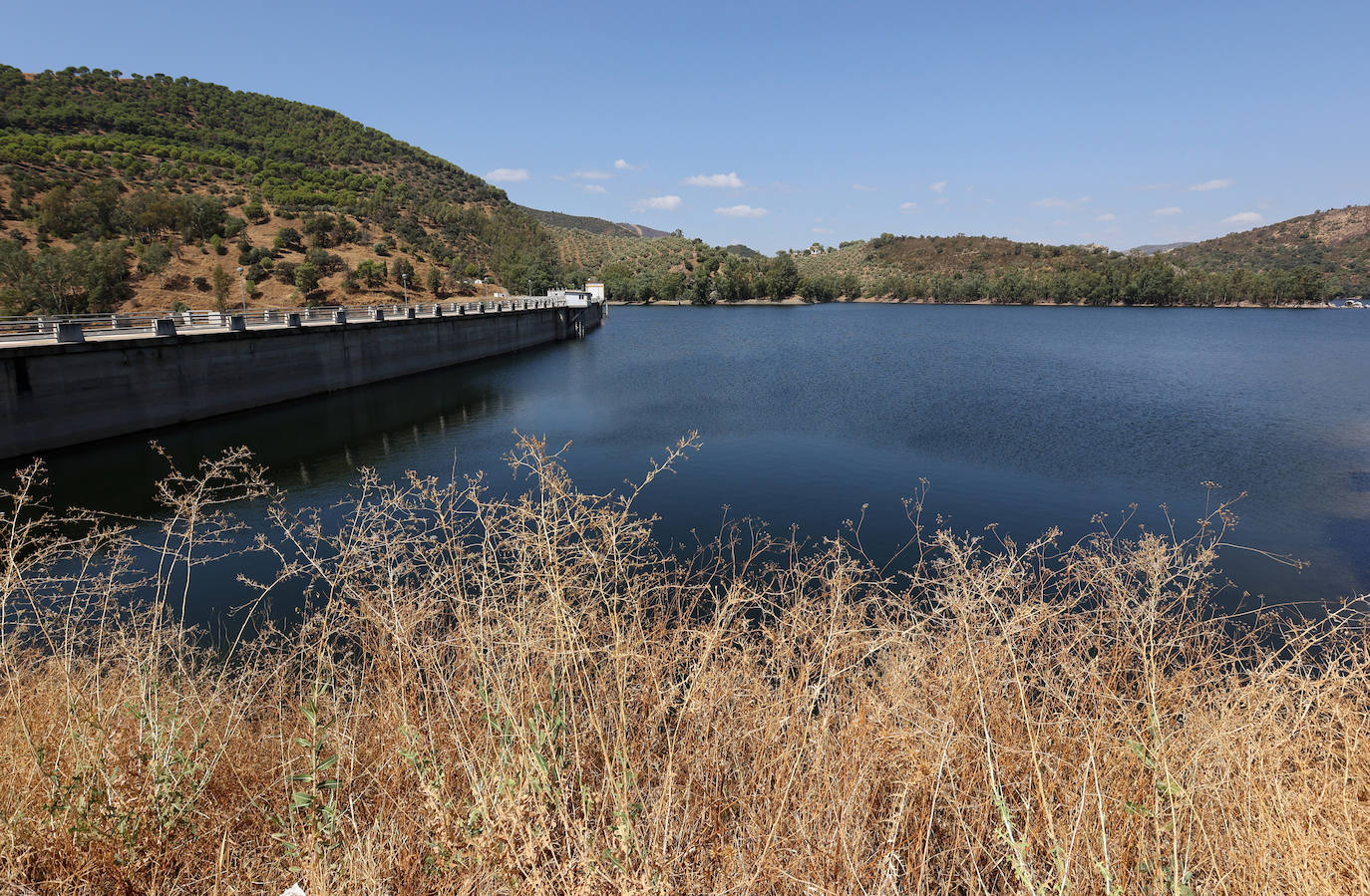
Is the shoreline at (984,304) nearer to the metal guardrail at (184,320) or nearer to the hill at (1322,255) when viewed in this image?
the hill at (1322,255)

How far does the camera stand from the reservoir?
17016mm

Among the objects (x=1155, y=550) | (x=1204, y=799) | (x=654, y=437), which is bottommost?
(x=654, y=437)

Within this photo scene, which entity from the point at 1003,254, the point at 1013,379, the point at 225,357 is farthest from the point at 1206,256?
the point at 225,357

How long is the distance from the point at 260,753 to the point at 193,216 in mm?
76722

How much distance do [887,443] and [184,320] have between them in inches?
1360

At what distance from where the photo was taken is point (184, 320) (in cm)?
3231

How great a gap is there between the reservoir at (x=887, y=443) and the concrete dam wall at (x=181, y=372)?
939mm

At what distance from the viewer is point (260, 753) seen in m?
4.66

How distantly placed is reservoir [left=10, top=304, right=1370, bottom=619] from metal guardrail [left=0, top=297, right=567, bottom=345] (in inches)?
169

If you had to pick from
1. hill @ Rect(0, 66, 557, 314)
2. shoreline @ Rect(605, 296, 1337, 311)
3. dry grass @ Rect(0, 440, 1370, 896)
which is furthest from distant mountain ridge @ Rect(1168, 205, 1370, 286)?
dry grass @ Rect(0, 440, 1370, 896)

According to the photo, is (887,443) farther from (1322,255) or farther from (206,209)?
(1322,255)

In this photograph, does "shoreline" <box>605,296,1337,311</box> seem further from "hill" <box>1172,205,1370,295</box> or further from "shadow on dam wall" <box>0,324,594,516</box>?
"shadow on dam wall" <box>0,324,594,516</box>

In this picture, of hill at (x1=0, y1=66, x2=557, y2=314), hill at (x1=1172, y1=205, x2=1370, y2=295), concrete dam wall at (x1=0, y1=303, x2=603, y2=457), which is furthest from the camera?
hill at (x1=1172, y1=205, x2=1370, y2=295)

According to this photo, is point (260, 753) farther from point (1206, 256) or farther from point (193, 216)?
point (1206, 256)
